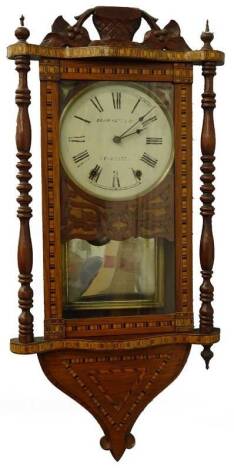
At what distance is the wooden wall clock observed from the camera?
1.72 m

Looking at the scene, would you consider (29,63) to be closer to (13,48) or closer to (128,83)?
(13,48)

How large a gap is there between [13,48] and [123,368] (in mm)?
843

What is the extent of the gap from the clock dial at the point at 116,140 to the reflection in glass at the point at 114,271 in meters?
0.14

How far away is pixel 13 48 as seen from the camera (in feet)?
5.47

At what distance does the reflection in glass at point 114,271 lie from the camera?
179cm

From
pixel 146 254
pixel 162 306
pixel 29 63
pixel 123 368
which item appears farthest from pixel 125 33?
pixel 123 368

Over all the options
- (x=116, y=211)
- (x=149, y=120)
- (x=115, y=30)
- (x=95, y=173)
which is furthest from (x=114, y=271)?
(x=115, y=30)

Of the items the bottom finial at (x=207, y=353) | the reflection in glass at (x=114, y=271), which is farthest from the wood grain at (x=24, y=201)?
the bottom finial at (x=207, y=353)

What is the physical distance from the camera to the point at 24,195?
169 cm

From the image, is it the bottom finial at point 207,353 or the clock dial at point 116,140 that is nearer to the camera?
the clock dial at point 116,140

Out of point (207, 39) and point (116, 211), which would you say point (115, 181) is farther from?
point (207, 39)

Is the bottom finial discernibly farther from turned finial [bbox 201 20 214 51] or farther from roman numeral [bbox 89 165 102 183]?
turned finial [bbox 201 20 214 51]

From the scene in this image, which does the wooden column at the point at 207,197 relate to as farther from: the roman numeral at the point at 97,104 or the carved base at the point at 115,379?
the roman numeral at the point at 97,104

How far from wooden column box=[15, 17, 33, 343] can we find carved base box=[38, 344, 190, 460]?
0.12 meters
